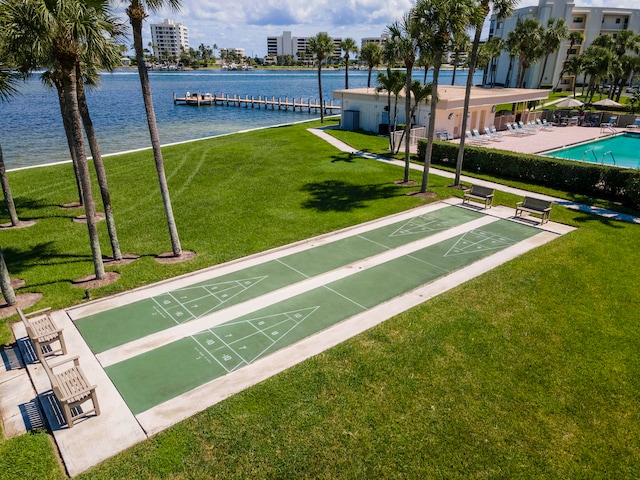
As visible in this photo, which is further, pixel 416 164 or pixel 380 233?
pixel 416 164

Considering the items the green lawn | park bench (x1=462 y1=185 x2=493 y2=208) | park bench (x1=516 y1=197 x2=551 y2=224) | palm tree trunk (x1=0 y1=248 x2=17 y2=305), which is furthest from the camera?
park bench (x1=462 y1=185 x2=493 y2=208)

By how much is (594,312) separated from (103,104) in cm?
9064

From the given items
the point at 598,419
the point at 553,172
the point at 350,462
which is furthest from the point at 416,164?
the point at 350,462

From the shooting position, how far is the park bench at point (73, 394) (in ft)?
26.2

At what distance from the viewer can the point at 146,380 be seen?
9461 mm

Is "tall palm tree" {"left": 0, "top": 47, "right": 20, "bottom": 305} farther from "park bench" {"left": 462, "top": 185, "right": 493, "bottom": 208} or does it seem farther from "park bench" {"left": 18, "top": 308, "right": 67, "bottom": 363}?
"park bench" {"left": 462, "top": 185, "right": 493, "bottom": 208}

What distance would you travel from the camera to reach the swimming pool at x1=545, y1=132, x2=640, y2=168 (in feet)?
104

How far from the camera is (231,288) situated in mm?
13359

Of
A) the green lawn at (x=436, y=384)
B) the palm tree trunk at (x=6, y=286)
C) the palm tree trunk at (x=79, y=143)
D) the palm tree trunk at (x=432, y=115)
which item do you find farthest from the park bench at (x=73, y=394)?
the palm tree trunk at (x=432, y=115)

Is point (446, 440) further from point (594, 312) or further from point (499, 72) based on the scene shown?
point (499, 72)

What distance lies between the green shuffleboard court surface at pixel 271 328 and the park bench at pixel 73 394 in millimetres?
772

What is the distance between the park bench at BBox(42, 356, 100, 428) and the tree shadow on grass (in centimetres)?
1355

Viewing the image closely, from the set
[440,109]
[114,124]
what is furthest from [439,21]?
[114,124]

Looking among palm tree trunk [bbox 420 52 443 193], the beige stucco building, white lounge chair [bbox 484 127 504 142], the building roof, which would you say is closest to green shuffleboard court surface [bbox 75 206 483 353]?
palm tree trunk [bbox 420 52 443 193]
